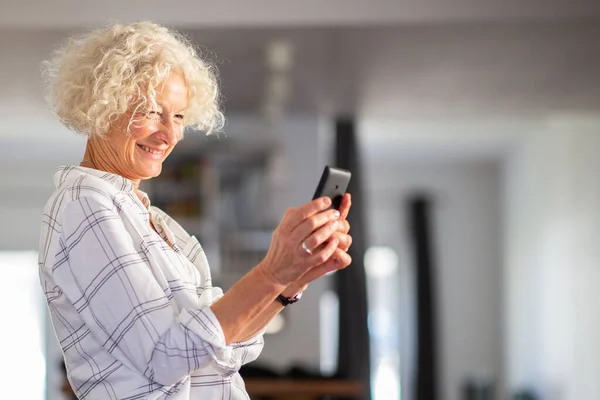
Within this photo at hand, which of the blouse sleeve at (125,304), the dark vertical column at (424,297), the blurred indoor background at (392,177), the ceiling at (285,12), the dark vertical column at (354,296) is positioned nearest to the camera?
the blouse sleeve at (125,304)

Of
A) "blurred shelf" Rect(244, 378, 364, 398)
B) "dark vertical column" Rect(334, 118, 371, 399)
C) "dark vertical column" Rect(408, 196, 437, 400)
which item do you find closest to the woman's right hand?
"blurred shelf" Rect(244, 378, 364, 398)

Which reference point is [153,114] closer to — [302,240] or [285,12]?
[302,240]

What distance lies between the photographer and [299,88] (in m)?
4.95

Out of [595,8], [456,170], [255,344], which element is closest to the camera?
[255,344]

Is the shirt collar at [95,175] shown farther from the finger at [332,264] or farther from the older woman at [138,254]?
the finger at [332,264]

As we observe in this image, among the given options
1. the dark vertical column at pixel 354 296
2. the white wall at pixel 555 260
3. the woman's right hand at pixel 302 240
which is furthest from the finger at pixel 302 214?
the white wall at pixel 555 260

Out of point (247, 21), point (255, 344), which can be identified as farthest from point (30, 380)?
point (255, 344)

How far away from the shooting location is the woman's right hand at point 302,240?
109 cm

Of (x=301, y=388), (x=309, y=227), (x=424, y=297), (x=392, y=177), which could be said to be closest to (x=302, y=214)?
(x=309, y=227)

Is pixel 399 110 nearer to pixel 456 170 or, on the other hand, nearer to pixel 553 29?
pixel 553 29

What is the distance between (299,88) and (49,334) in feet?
15.0

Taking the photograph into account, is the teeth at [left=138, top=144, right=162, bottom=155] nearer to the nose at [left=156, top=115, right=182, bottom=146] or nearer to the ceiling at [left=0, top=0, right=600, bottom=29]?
the nose at [left=156, top=115, right=182, bottom=146]

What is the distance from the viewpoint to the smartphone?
3.91ft

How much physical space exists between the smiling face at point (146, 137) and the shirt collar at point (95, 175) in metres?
0.04
